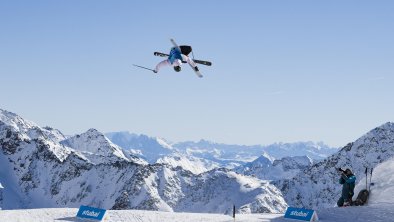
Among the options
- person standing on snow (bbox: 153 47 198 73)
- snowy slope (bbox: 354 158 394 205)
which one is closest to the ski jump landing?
person standing on snow (bbox: 153 47 198 73)

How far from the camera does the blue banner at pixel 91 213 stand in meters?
22.7

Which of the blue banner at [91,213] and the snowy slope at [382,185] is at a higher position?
the snowy slope at [382,185]

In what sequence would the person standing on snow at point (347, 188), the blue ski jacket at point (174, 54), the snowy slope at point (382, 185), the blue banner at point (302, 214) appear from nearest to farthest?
the blue banner at point (302, 214)
the snowy slope at point (382, 185)
the person standing on snow at point (347, 188)
the blue ski jacket at point (174, 54)

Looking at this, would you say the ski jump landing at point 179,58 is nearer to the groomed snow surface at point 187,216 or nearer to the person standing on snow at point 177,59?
the person standing on snow at point 177,59

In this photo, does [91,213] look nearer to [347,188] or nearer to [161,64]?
[161,64]

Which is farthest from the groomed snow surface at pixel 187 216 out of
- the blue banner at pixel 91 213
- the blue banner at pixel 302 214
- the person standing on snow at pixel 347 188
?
the person standing on snow at pixel 347 188

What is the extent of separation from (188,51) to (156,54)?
308 cm

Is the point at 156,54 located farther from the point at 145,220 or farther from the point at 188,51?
the point at 145,220

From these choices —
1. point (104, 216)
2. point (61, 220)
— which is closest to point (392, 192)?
point (104, 216)

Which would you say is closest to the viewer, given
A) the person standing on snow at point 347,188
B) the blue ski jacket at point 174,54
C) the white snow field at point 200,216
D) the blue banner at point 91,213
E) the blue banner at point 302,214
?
the blue banner at point 91,213

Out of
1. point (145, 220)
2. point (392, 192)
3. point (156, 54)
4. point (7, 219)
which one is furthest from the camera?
point (156, 54)

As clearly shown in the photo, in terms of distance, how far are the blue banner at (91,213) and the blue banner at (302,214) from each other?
7.99 m

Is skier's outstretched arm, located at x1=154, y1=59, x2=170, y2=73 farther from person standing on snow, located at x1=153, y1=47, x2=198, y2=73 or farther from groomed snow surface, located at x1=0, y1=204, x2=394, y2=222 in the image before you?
groomed snow surface, located at x1=0, y1=204, x2=394, y2=222

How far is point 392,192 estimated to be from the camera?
2692 centimetres
